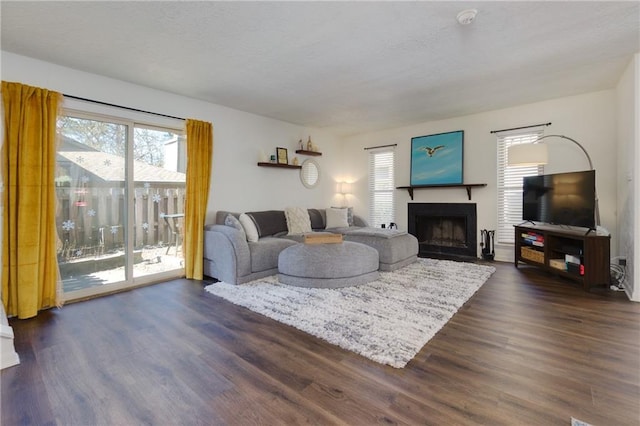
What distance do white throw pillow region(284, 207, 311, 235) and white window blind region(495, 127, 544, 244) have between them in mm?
3150

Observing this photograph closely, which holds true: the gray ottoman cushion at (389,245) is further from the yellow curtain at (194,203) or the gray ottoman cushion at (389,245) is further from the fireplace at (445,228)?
the yellow curtain at (194,203)

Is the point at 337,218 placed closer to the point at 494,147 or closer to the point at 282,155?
the point at 282,155

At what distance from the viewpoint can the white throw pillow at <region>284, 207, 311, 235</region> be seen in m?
4.80

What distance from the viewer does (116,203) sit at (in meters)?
3.44

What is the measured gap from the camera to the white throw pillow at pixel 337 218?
5301 mm

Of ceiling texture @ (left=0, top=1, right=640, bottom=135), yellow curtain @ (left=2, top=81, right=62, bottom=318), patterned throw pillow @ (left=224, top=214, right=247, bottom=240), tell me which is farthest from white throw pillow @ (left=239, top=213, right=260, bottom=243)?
yellow curtain @ (left=2, top=81, right=62, bottom=318)

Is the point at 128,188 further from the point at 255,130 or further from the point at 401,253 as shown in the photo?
the point at 401,253

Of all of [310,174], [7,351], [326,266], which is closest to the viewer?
[7,351]

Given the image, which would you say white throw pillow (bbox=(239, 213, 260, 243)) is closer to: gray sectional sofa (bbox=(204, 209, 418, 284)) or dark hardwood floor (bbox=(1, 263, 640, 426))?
gray sectional sofa (bbox=(204, 209, 418, 284))

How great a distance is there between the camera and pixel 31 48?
8.69 ft

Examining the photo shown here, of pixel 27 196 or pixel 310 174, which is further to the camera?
pixel 310 174

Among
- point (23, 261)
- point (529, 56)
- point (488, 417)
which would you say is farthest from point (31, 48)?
point (529, 56)

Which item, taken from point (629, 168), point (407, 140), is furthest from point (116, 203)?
point (629, 168)

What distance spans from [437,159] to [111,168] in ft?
16.3
